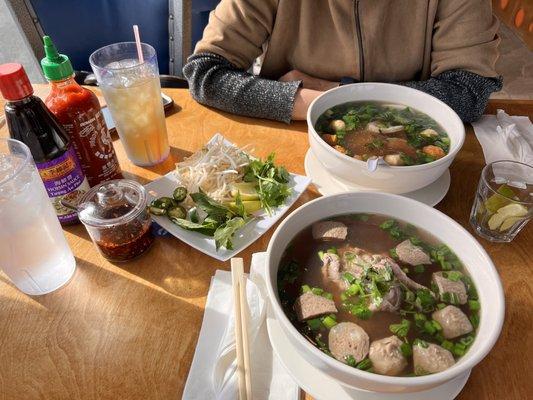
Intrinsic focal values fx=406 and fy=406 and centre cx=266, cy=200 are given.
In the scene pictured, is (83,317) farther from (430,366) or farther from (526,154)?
(526,154)

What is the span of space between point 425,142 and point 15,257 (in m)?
1.10

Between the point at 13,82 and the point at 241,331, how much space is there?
68 centimetres

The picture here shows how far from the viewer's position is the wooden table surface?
2.59 feet

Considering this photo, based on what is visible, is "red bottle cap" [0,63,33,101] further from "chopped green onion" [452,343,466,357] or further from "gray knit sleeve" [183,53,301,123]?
"chopped green onion" [452,343,466,357]

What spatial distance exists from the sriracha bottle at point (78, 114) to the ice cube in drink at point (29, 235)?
17cm

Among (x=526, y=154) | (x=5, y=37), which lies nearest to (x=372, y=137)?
(x=526, y=154)

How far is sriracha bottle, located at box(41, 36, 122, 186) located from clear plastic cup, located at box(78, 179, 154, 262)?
0.13 metres

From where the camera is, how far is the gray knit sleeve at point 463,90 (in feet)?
4.68

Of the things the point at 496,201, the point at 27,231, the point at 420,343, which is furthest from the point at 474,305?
the point at 27,231

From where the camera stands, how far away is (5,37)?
13.6ft

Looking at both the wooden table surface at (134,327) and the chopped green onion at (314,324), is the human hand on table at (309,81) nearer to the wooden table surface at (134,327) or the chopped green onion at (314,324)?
the wooden table surface at (134,327)

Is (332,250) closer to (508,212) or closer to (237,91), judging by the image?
(508,212)

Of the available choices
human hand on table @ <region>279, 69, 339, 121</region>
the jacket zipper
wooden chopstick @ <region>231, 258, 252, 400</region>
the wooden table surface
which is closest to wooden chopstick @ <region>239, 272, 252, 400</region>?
wooden chopstick @ <region>231, 258, 252, 400</region>

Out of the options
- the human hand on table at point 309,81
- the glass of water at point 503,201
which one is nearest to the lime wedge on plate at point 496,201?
the glass of water at point 503,201
